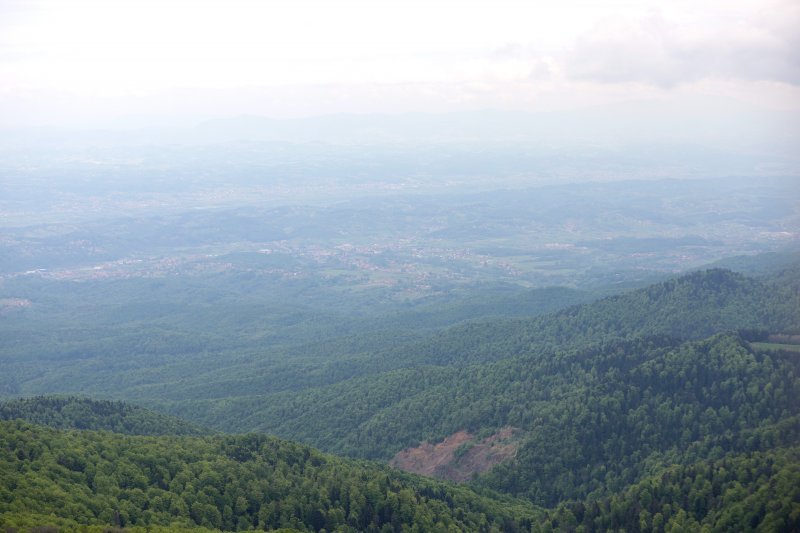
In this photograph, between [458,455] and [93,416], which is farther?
[458,455]

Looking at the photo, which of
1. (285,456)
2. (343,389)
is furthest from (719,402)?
(343,389)

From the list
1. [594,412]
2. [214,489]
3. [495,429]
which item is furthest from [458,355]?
[214,489]

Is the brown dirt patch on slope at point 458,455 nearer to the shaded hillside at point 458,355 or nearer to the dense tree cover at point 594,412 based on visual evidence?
the dense tree cover at point 594,412

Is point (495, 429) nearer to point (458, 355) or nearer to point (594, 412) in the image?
point (594, 412)

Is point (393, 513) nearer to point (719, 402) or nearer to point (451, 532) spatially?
point (451, 532)

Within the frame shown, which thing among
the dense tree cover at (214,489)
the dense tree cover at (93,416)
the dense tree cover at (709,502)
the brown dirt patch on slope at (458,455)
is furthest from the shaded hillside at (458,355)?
the dense tree cover at (709,502)
